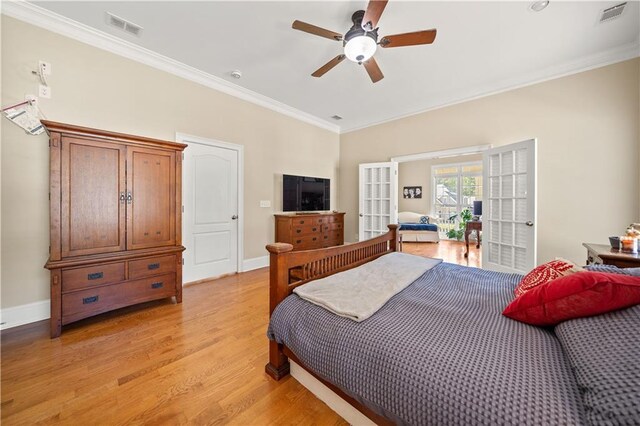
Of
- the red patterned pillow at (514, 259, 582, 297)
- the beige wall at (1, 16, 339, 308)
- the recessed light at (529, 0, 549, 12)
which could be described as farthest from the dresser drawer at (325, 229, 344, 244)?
the recessed light at (529, 0, 549, 12)

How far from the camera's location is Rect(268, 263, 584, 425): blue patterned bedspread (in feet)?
2.43

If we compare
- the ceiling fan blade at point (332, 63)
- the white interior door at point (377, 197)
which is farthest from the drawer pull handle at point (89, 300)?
the white interior door at point (377, 197)

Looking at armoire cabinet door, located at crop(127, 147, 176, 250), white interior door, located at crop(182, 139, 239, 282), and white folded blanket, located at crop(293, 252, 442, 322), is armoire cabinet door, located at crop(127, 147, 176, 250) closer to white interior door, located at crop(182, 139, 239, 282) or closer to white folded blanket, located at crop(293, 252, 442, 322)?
white interior door, located at crop(182, 139, 239, 282)

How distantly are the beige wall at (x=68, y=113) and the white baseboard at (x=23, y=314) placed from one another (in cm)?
6

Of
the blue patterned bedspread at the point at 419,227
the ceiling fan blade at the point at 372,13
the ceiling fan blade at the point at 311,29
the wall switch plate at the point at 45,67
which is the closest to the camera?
the ceiling fan blade at the point at 372,13

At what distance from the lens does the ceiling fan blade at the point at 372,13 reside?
1.84 meters

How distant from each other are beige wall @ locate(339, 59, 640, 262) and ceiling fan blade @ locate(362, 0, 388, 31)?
2726mm

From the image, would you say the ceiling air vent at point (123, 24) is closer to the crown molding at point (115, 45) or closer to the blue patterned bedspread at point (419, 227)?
the crown molding at point (115, 45)

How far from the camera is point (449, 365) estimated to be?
2.88ft

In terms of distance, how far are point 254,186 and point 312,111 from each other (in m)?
1.92

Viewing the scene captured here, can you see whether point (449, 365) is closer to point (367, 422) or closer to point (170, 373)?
point (367, 422)

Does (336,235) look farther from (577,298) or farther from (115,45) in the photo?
(115,45)

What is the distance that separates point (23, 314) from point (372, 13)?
416 cm

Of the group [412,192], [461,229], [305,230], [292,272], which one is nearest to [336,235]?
[305,230]
